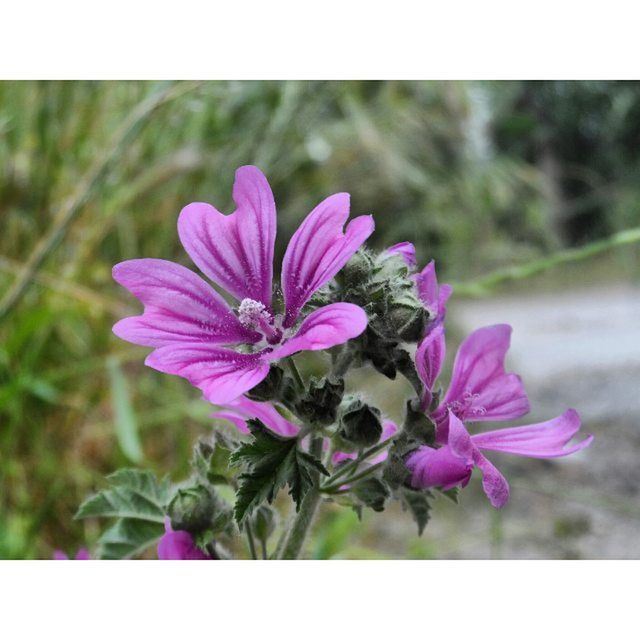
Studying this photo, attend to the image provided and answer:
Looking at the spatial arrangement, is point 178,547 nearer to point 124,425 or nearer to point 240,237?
point 240,237

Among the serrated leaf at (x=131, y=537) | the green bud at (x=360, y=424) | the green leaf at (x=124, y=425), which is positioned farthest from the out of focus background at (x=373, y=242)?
the green bud at (x=360, y=424)

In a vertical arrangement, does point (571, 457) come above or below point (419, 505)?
below

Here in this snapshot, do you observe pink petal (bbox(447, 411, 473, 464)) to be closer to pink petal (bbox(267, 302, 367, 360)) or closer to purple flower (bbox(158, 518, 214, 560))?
pink petal (bbox(267, 302, 367, 360))

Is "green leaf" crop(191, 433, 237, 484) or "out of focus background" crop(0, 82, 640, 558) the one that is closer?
"green leaf" crop(191, 433, 237, 484)

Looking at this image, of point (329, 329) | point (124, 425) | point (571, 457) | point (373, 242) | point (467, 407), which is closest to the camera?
point (329, 329)

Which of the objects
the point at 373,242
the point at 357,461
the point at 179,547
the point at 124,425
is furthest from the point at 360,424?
the point at 373,242

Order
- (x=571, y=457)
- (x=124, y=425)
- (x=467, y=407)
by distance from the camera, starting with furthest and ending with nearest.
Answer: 1. (x=571, y=457)
2. (x=124, y=425)
3. (x=467, y=407)

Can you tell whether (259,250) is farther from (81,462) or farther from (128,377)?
(128,377)

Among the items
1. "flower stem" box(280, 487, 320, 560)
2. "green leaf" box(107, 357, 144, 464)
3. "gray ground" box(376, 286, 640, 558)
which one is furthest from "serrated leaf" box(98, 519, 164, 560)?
"gray ground" box(376, 286, 640, 558)
